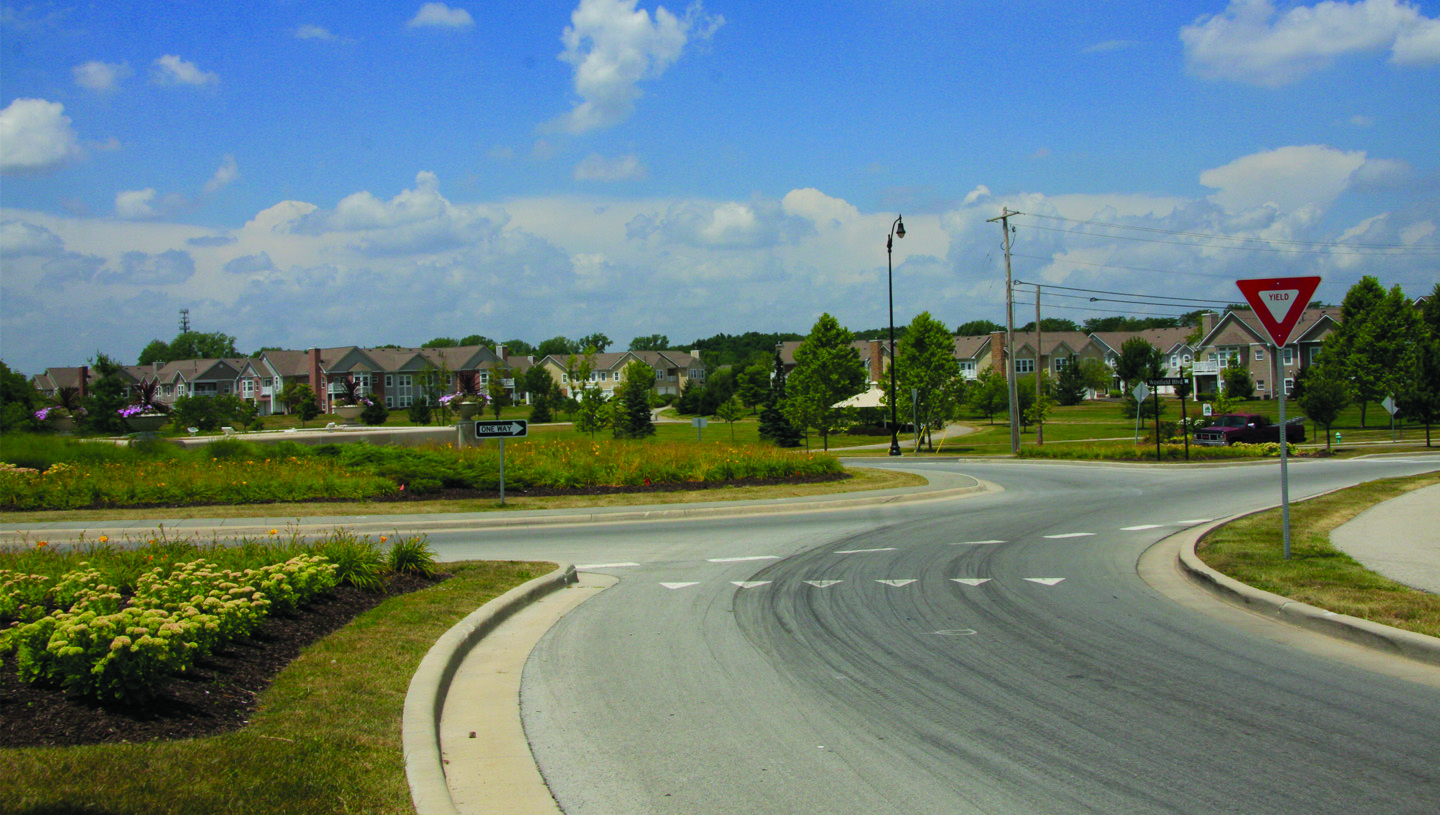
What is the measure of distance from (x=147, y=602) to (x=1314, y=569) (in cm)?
1034

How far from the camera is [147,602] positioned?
6551 mm

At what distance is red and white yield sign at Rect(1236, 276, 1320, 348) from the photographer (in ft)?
33.2

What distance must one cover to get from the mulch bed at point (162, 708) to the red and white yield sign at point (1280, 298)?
32.0 feet

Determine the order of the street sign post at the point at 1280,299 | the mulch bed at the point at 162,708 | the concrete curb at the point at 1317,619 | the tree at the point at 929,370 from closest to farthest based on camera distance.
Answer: the mulch bed at the point at 162,708 < the concrete curb at the point at 1317,619 < the street sign post at the point at 1280,299 < the tree at the point at 929,370

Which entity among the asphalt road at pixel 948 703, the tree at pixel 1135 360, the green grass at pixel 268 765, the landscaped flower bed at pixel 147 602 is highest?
the tree at pixel 1135 360

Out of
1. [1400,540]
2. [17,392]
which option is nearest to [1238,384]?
[1400,540]

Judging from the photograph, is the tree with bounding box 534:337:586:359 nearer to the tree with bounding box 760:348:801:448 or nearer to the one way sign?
the tree with bounding box 760:348:801:448

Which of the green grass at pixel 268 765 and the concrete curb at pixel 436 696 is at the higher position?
the green grass at pixel 268 765

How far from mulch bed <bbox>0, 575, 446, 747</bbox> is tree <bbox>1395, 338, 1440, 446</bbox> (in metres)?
50.7

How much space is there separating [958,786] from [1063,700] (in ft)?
5.49

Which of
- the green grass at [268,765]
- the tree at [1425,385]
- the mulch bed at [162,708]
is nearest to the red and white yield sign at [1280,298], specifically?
the green grass at [268,765]

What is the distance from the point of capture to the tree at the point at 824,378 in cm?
5350

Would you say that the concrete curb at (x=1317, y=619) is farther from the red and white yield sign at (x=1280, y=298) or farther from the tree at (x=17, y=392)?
the tree at (x=17, y=392)

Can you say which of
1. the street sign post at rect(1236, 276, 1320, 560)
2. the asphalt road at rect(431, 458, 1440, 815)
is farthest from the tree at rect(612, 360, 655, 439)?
the street sign post at rect(1236, 276, 1320, 560)
